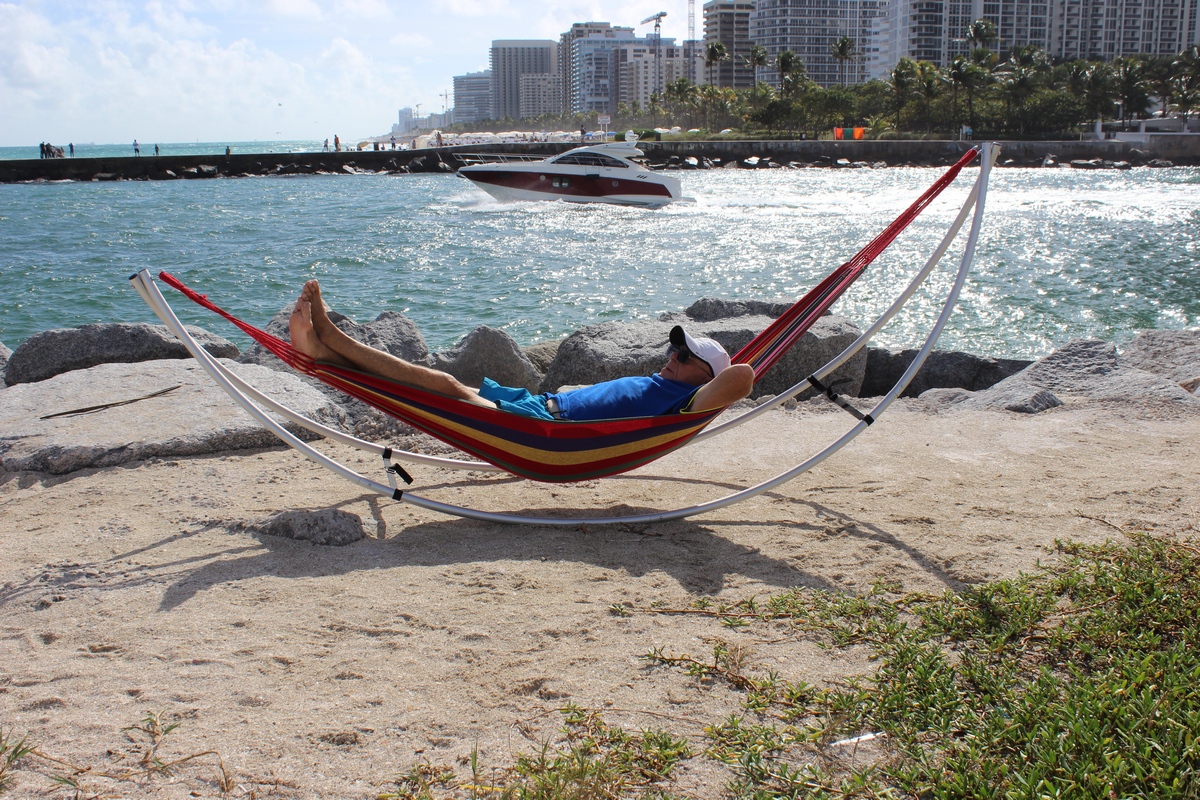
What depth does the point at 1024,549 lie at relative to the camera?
3248 millimetres

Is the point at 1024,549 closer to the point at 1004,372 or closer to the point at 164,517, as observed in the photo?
the point at 164,517

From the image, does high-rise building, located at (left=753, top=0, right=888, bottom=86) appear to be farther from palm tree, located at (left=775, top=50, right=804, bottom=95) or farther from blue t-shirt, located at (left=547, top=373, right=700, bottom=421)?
blue t-shirt, located at (left=547, top=373, right=700, bottom=421)

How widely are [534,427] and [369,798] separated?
173 centimetres

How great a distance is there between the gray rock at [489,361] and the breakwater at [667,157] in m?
39.7

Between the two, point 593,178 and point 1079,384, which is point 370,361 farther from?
point 593,178

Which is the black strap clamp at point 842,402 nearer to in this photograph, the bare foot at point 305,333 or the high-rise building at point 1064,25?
the bare foot at point 305,333

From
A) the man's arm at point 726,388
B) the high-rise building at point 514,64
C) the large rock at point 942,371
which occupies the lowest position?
the large rock at point 942,371

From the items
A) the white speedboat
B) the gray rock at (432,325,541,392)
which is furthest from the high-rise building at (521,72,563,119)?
the gray rock at (432,325,541,392)

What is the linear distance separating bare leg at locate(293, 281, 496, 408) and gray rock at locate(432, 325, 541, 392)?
3.41 metres

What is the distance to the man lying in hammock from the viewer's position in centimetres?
347

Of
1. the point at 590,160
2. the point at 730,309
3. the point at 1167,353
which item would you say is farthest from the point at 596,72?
the point at 1167,353

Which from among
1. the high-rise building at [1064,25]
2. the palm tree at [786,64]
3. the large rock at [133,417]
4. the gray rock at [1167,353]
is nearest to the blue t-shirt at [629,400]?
the large rock at [133,417]

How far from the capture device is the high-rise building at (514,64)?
189875mm

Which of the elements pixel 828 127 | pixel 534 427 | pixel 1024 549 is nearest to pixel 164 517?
pixel 534 427
